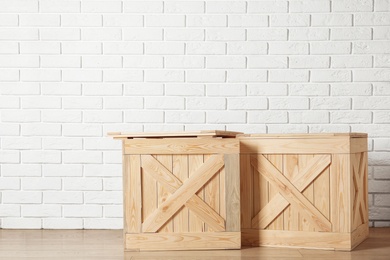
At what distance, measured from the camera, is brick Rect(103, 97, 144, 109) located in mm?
3820

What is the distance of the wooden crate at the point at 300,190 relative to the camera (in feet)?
10.1

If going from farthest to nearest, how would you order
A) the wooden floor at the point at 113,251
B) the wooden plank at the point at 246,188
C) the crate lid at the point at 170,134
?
the wooden plank at the point at 246,188 → the crate lid at the point at 170,134 → the wooden floor at the point at 113,251

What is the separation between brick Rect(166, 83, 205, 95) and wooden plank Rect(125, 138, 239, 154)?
76 centimetres

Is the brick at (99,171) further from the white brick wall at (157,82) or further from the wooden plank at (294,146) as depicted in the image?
the wooden plank at (294,146)

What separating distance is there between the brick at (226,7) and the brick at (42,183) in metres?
1.38

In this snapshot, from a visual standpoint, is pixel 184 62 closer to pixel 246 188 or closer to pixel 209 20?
pixel 209 20

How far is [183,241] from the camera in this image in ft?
10.2

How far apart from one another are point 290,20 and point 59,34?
140cm

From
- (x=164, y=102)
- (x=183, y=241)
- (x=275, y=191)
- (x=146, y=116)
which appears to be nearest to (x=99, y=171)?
(x=146, y=116)

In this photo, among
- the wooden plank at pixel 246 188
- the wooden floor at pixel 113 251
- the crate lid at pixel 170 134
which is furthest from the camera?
the wooden plank at pixel 246 188

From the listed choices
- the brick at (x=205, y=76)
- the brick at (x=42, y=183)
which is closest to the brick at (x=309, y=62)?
the brick at (x=205, y=76)

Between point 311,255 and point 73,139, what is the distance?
1.64 metres

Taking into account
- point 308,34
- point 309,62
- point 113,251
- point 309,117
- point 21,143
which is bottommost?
point 113,251

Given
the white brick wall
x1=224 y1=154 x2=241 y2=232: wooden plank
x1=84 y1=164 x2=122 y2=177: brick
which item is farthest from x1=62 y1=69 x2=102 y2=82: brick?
x1=224 y1=154 x2=241 y2=232: wooden plank
